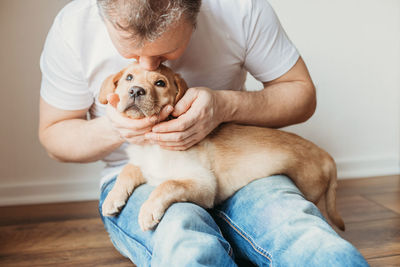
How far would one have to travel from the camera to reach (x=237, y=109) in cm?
128

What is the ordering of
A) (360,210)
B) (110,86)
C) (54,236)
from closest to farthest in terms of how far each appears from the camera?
1. (110,86)
2. (54,236)
3. (360,210)

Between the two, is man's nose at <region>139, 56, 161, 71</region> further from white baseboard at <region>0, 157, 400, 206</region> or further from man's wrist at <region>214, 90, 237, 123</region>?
white baseboard at <region>0, 157, 400, 206</region>

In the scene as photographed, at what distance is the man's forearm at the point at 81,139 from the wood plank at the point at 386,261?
38.8 inches

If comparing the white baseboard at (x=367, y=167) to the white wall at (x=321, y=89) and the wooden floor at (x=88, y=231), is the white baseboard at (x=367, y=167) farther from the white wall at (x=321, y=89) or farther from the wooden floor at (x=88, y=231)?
the wooden floor at (x=88, y=231)

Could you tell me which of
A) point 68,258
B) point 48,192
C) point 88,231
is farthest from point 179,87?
point 48,192

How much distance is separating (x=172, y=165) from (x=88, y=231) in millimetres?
755

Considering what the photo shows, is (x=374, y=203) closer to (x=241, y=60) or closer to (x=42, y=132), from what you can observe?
A: (x=241, y=60)

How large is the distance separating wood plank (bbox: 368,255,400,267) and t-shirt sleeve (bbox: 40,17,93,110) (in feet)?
3.85

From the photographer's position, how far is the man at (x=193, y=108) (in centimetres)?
93

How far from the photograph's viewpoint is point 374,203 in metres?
2.01

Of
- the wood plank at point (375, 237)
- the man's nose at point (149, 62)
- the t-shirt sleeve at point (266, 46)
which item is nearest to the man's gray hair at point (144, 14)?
the man's nose at point (149, 62)

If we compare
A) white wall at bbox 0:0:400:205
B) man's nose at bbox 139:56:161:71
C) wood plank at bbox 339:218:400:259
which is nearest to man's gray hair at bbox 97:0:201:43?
man's nose at bbox 139:56:161:71

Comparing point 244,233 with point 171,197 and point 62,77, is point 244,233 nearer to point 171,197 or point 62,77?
point 171,197

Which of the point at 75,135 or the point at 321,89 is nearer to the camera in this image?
the point at 75,135
